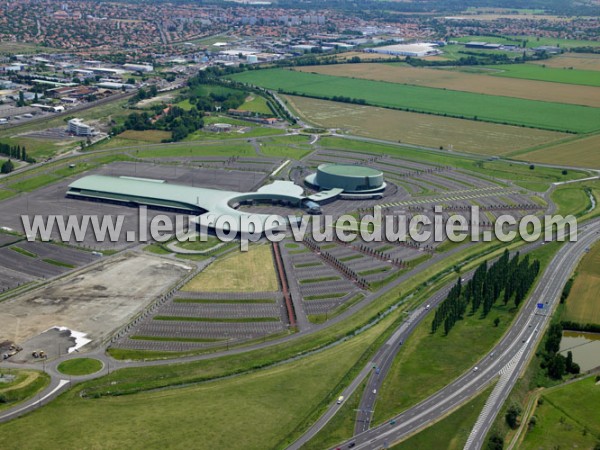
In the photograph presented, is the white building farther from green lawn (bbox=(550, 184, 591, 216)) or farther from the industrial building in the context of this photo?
green lawn (bbox=(550, 184, 591, 216))

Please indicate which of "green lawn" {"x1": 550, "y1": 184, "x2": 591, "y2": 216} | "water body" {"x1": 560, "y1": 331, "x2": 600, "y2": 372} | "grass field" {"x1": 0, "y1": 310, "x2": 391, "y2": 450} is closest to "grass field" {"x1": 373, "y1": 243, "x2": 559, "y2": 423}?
"grass field" {"x1": 0, "y1": 310, "x2": 391, "y2": 450}

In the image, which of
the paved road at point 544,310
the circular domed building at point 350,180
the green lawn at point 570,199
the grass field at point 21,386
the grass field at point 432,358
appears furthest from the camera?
the circular domed building at point 350,180

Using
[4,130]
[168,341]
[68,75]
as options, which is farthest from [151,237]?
[68,75]

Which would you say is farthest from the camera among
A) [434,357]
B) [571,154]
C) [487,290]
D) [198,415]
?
[571,154]

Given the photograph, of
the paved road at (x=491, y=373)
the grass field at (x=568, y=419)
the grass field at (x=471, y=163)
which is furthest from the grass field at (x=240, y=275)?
the grass field at (x=471, y=163)

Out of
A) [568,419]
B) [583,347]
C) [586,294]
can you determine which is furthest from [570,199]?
[568,419]

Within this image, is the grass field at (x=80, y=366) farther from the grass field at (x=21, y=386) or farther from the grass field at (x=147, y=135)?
the grass field at (x=147, y=135)

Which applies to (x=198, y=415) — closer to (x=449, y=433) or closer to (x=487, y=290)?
(x=449, y=433)
